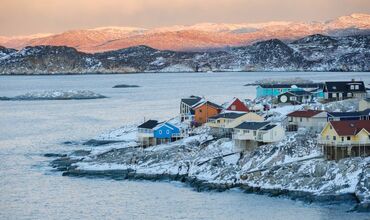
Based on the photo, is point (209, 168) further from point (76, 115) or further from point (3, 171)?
point (76, 115)

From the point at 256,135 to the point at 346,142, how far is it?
578cm

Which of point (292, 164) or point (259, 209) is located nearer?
point (259, 209)

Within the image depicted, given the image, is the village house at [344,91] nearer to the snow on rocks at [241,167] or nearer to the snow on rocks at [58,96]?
the snow on rocks at [241,167]

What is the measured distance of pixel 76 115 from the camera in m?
87.1

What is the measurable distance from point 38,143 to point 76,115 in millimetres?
26786

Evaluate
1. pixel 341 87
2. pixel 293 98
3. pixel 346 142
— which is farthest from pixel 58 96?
pixel 346 142

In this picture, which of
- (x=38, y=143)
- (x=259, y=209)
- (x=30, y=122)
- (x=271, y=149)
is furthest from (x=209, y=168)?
(x=30, y=122)

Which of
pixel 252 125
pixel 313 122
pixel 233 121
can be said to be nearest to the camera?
pixel 252 125

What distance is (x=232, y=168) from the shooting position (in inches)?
1626

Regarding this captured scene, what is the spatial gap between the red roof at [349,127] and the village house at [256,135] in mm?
3974

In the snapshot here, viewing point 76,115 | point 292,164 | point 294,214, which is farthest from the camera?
point 76,115

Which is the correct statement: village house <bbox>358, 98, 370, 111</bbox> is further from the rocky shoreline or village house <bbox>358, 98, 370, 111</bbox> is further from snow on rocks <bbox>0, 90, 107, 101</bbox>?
snow on rocks <bbox>0, 90, 107, 101</bbox>

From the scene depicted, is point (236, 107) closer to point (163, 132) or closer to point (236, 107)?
point (236, 107)

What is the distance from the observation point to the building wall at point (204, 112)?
55.7m
